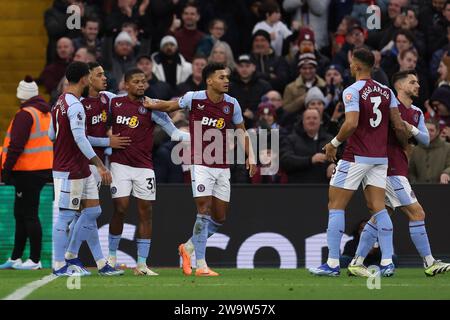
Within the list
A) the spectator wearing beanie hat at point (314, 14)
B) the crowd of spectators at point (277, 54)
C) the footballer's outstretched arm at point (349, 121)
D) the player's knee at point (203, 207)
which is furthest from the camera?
the spectator wearing beanie hat at point (314, 14)

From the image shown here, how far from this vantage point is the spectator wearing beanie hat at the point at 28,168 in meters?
16.2

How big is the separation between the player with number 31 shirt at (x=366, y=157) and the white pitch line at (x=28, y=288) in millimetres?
2937

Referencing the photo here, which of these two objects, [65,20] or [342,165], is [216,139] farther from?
[65,20]

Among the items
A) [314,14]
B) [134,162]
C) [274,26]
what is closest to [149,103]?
[134,162]

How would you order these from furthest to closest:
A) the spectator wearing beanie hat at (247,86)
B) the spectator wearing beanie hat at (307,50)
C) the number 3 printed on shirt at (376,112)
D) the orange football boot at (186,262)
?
1. the spectator wearing beanie hat at (307,50)
2. the spectator wearing beanie hat at (247,86)
3. the orange football boot at (186,262)
4. the number 3 printed on shirt at (376,112)

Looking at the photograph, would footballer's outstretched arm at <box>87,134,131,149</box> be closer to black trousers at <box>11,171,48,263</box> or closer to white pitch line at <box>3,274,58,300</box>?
white pitch line at <box>3,274,58,300</box>

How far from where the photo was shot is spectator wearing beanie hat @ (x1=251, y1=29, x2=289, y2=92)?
67.7ft

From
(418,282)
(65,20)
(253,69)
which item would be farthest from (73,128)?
→ (65,20)

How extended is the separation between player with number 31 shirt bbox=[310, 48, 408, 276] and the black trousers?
4.20 m

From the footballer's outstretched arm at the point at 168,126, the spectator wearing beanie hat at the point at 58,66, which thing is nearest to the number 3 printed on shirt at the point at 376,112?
the footballer's outstretched arm at the point at 168,126

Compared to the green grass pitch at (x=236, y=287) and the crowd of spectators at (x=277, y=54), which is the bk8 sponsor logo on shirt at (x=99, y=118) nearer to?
the green grass pitch at (x=236, y=287)

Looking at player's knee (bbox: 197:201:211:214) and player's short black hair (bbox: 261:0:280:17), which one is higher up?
player's short black hair (bbox: 261:0:280:17)

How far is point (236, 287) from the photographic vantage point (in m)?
12.5

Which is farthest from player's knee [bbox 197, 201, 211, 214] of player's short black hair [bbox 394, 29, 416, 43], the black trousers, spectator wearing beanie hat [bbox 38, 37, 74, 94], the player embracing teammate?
spectator wearing beanie hat [bbox 38, 37, 74, 94]
